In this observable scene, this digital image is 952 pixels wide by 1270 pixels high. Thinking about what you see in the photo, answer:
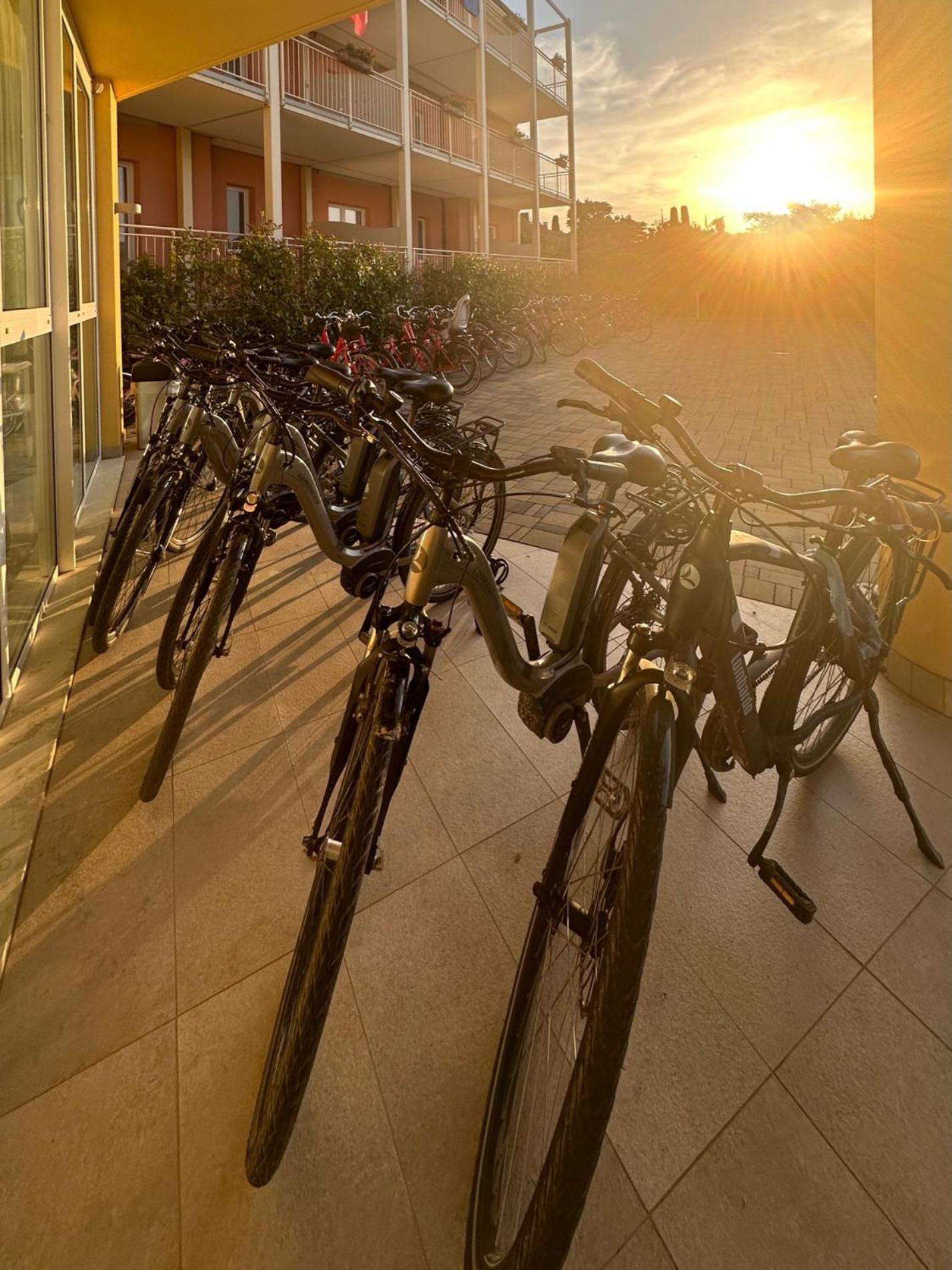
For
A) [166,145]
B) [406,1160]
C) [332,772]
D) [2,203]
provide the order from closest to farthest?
[406,1160] → [332,772] → [2,203] → [166,145]

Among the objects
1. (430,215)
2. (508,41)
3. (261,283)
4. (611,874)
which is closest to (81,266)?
(261,283)

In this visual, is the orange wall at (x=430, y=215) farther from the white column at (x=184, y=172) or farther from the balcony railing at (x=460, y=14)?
the white column at (x=184, y=172)

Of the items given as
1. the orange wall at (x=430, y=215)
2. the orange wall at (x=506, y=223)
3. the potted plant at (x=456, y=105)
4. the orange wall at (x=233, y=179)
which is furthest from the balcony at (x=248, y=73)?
the orange wall at (x=506, y=223)

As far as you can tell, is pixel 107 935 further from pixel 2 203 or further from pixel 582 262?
pixel 582 262

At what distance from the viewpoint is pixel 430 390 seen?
1.51 meters

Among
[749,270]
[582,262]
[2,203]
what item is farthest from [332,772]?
[582,262]

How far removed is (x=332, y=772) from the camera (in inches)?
55.7

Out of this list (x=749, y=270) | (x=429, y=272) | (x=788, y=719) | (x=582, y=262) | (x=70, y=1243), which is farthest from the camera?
(x=582, y=262)

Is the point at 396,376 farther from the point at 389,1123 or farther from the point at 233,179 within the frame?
the point at 233,179

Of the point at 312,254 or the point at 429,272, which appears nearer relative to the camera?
the point at 312,254

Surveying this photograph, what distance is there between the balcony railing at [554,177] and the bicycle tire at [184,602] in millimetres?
22029

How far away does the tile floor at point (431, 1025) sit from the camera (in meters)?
1.15

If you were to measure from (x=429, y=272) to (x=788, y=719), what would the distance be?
13185 mm

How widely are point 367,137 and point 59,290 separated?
38.6ft
